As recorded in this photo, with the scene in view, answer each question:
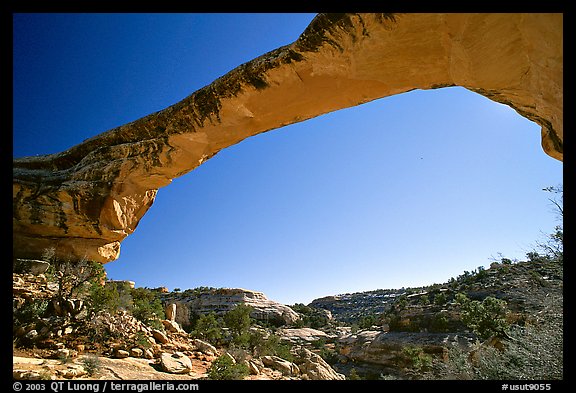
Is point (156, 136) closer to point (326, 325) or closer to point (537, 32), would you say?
point (537, 32)

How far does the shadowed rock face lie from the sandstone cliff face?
2048cm

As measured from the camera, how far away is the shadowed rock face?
280cm

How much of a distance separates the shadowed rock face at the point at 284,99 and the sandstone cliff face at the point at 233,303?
20477mm

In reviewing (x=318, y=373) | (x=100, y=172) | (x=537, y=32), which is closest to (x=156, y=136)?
(x=100, y=172)

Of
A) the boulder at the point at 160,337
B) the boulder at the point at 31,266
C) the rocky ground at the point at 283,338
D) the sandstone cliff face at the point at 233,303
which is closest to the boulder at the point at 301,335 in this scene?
the rocky ground at the point at 283,338

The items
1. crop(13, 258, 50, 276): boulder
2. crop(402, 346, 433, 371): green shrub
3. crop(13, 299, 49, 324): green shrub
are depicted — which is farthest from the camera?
crop(402, 346, 433, 371): green shrub

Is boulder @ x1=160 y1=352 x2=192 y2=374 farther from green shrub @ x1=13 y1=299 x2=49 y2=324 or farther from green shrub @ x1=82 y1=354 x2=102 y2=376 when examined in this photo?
green shrub @ x1=13 y1=299 x2=49 y2=324

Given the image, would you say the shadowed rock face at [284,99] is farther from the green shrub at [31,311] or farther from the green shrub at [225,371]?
the green shrub at [225,371]

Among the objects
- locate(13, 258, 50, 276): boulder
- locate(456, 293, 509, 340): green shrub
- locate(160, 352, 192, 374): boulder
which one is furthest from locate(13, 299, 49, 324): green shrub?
locate(456, 293, 509, 340): green shrub

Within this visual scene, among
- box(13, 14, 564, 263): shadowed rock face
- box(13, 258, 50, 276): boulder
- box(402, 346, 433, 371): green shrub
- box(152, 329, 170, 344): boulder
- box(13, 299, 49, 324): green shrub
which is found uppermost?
box(13, 14, 564, 263): shadowed rock face

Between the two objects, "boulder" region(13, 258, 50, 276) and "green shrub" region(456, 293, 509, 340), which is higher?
"boulder" region(13, 258, 50, 276)

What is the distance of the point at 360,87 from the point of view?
14.9ft

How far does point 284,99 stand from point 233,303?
2691 centimetres

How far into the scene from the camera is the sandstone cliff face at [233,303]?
27480 millimetres
